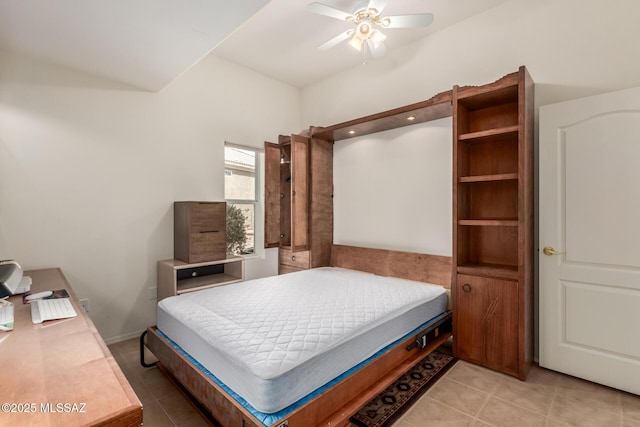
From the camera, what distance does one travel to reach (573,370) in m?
2.29

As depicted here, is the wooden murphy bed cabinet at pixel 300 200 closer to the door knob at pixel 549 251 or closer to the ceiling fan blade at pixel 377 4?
the ceiling fan blade at pixel 377 4

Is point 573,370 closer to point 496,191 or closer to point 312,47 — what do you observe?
point 496,191

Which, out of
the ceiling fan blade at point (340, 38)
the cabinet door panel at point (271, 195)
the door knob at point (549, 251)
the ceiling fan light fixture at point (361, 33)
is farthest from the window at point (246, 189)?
the door knob at point (549, 251)

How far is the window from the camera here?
12.8 ft

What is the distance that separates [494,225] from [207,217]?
264 centimetres

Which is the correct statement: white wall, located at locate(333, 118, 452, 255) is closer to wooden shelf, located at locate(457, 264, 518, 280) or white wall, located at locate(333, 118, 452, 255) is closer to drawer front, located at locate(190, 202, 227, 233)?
wooden shelf, located at locate(457, 264, 518, 280)

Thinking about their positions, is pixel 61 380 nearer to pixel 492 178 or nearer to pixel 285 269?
pixel 492 178

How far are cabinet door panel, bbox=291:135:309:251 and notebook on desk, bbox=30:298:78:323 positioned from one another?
7.37ft

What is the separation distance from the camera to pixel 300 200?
3.81 metres

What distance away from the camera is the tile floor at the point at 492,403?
185 cm

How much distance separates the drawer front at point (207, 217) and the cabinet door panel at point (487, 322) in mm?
2328


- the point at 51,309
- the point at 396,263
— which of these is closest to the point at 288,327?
the point at 51,309

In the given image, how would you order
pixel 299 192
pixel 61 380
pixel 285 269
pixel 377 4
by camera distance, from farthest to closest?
pixel 285 269, pixel 299 192, pixel 377 4, pixel 61 380

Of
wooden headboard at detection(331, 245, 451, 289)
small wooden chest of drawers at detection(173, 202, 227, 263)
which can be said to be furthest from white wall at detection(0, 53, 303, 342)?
wooden headboard at detection(331, 245, 451, 289)
